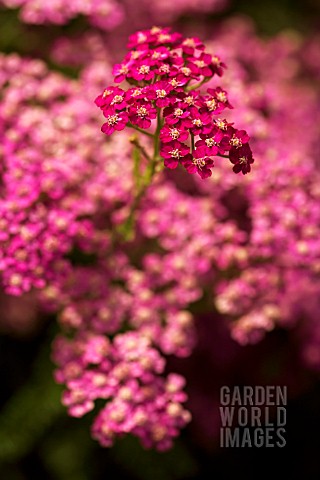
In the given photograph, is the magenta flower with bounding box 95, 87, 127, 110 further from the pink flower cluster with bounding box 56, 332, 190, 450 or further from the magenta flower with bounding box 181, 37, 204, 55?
the pink flower cluster with bounding box 56, 332, 190, 450

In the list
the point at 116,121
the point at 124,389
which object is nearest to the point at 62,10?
the point at 116,121

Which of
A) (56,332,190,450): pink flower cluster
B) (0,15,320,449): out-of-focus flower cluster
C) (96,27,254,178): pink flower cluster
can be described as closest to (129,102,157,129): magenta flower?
(96,27,254,178): pink flower cluster

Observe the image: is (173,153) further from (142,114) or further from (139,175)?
(139,175)

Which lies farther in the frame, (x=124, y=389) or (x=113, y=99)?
(x=124, y=389)

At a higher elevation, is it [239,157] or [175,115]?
[175,115]

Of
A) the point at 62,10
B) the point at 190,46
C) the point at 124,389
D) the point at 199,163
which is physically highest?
the point at 62,10
